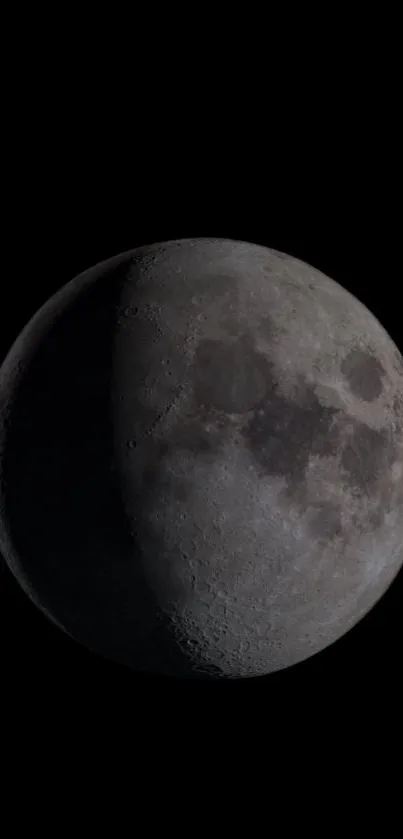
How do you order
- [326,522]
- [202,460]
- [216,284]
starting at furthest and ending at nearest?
[216,284]
[326,522]
[202,460]

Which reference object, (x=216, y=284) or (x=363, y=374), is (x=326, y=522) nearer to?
(x=363, y=374)

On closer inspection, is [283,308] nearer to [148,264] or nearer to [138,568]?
[148,264]

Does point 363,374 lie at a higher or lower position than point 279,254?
lower

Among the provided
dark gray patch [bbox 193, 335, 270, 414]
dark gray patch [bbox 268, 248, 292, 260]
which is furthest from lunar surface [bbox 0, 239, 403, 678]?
dark gray patch [bbox 268, 248, 292, 260]

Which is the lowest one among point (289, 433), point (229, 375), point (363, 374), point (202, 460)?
point (202, 460)

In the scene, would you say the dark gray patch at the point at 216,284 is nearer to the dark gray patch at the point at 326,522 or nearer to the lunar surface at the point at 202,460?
the lunar surface at the point at 202,460

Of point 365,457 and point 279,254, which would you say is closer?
point 365,457

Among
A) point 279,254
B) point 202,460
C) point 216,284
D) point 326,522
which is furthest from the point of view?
point 279,254

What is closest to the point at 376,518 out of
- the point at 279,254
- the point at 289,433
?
the point at 289,433
